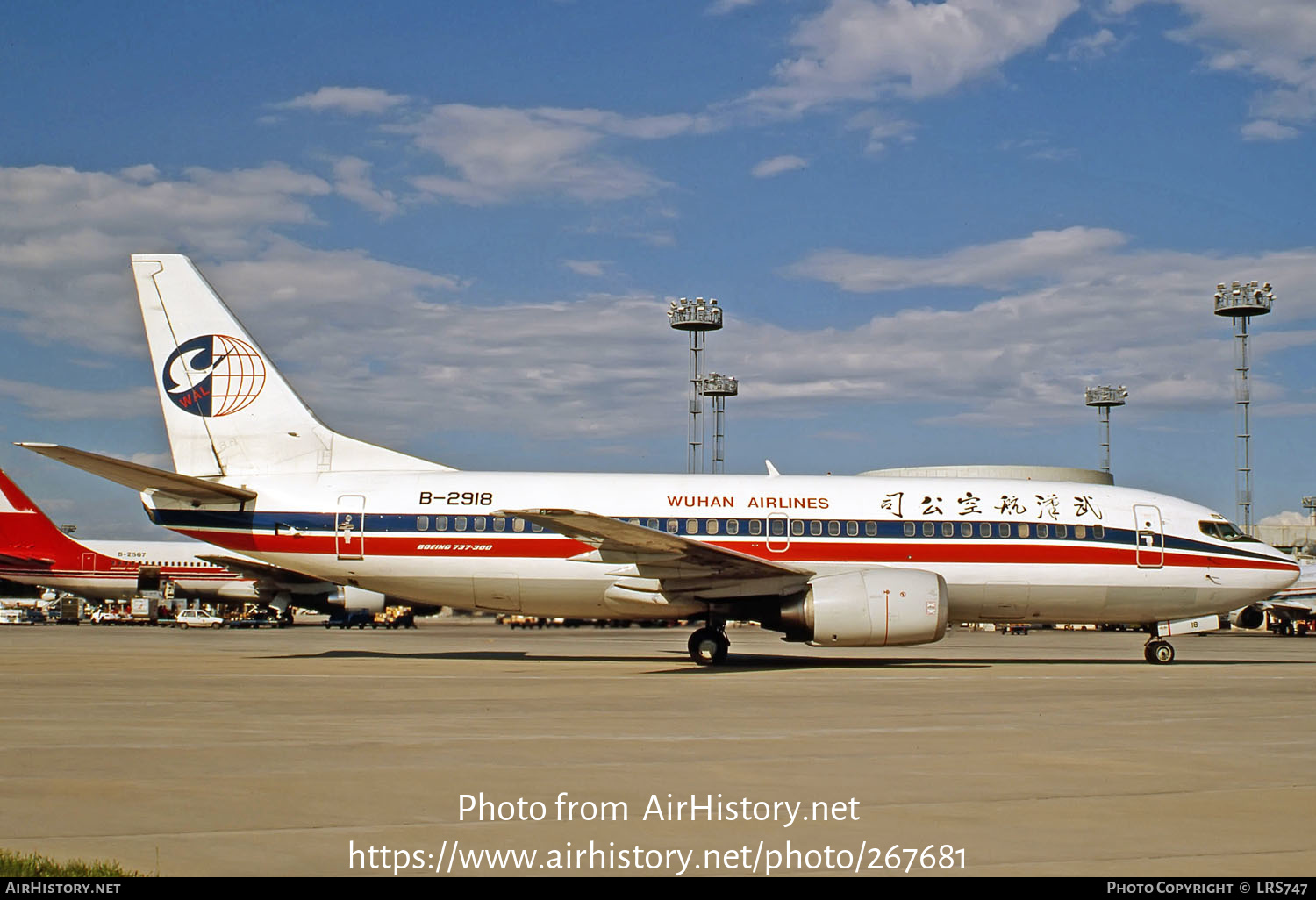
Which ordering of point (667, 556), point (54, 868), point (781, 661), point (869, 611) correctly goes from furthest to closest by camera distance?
point (781, 661), point (667, 556), point (869, 611), point (54, 868)

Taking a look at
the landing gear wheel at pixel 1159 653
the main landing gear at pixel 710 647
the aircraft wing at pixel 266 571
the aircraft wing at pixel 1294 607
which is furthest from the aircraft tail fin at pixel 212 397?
the aircraft wing at pixel 1294 607

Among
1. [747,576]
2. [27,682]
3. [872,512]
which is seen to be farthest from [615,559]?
[27,682]

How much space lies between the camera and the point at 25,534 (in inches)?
2287

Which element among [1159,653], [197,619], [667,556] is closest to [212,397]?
[667,556]

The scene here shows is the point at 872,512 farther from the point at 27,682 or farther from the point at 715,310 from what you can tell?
the point at 715,310

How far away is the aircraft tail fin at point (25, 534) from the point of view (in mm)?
57719

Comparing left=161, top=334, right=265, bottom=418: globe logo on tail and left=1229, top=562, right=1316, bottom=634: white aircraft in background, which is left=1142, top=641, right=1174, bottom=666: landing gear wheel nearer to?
left=161, top=334, right=265, bottom=418: globe logo on tail

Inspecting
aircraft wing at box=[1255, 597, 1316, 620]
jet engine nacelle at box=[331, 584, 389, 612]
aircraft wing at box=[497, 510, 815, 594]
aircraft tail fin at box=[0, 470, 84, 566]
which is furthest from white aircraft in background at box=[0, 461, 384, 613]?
aircraft wing at box=[1255, 597, 1316, 620]

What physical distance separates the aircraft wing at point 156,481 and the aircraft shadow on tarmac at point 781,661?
4064mm

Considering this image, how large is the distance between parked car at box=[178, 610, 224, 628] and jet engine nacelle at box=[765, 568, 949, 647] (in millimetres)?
41718

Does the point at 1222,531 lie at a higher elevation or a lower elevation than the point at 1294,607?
higher

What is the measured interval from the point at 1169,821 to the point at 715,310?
6244 centimetres

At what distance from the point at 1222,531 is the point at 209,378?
21.6 meters

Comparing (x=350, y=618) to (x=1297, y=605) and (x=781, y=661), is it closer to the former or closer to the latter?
(x=781, y=661)
